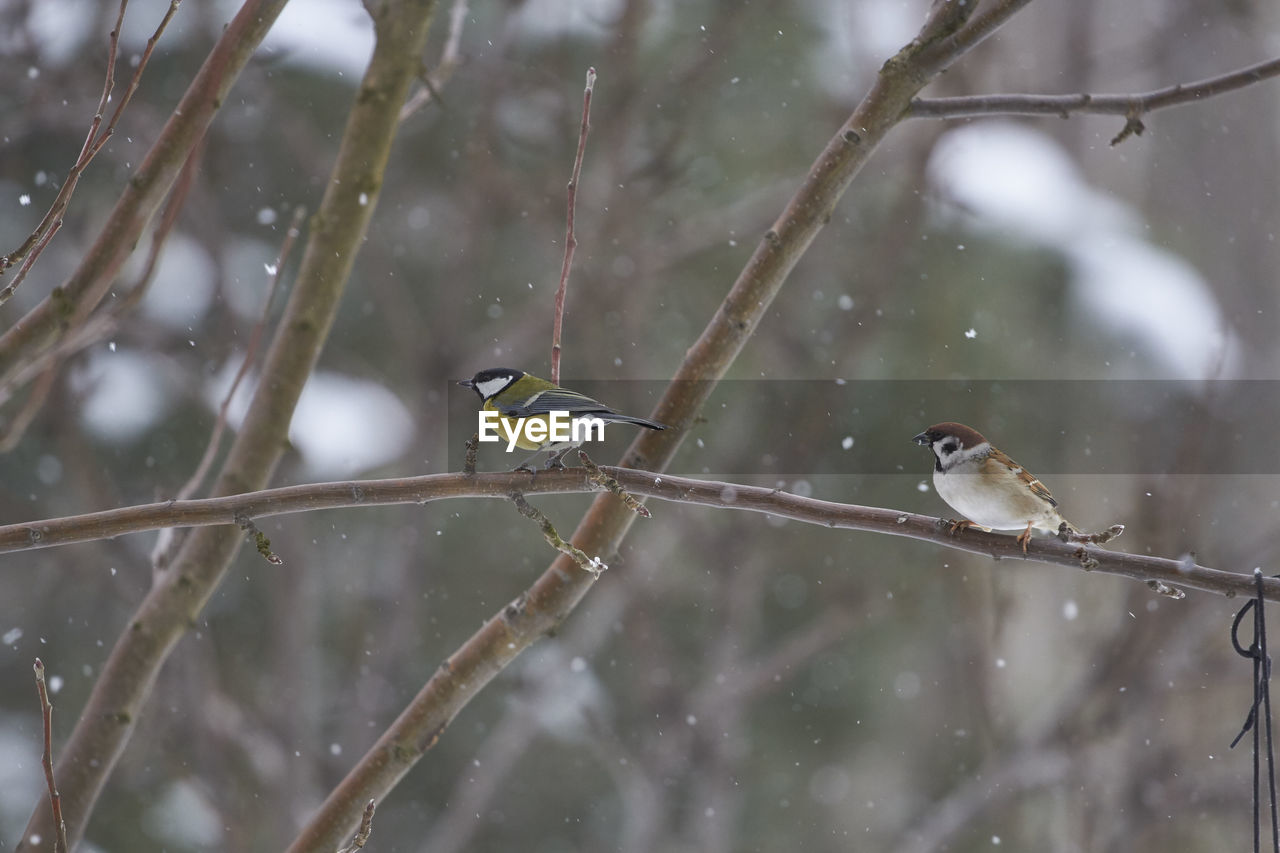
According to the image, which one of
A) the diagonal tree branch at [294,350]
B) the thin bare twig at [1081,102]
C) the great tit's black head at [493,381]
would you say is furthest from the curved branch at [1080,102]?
the diagonal tree branch at [294,350]

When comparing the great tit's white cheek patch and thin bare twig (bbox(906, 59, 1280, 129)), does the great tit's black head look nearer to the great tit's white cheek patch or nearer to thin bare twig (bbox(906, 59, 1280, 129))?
the great tit's white cheek patch

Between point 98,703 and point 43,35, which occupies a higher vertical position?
point 43,35

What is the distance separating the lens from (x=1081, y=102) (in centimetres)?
134

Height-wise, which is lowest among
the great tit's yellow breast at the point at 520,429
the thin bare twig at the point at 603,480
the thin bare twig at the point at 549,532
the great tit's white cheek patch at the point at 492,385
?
the thin bare twig at the point at 549,532

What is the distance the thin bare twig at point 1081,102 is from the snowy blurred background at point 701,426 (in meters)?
1.98

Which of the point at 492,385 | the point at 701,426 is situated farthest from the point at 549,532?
the point at 701,426

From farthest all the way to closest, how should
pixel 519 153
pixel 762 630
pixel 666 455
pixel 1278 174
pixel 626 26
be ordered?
pixel 762 630
pixel 519 153
pixel 1278 174
pixel 626 26
pixel 666 455

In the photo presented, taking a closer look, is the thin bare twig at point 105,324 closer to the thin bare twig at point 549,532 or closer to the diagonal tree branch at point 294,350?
the diagonal tree branch at point 294,350

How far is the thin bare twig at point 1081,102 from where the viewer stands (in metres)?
1.25

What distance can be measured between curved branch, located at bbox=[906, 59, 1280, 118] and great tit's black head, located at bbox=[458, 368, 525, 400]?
28.6 inches

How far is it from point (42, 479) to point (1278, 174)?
5.24 m

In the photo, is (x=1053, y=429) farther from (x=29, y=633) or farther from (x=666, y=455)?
(x=29, y=633)

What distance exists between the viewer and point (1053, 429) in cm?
458

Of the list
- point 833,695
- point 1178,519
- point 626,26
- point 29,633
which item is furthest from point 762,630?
point 29,633
